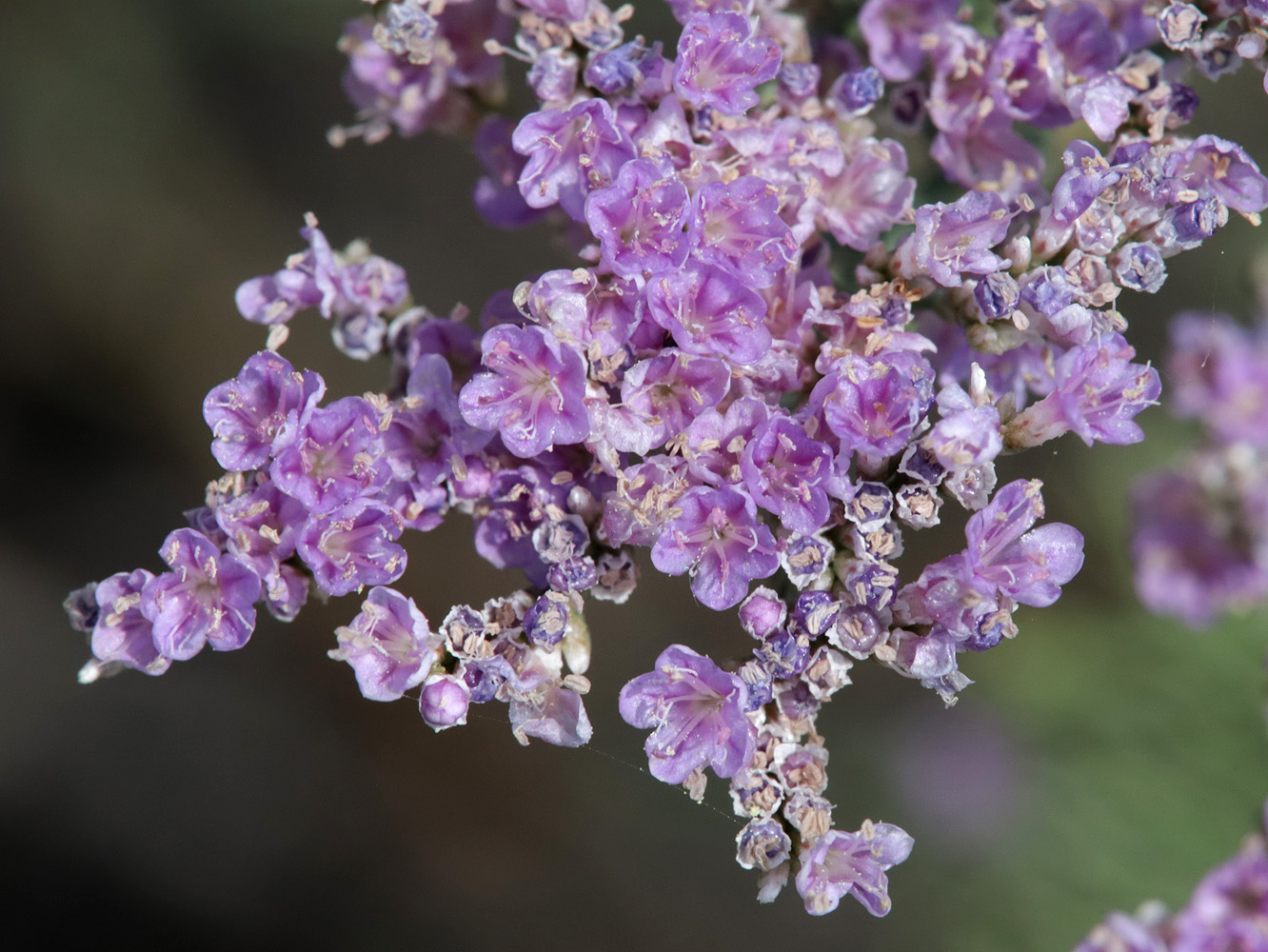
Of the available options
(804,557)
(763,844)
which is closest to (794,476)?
(804,557)

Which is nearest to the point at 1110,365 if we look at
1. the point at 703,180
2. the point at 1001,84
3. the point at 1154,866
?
the point at 1001,84

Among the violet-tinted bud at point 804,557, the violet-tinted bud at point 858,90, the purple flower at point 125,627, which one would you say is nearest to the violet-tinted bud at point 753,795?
the violet-tinted bud at point 804,557

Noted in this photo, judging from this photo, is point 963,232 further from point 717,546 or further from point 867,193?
point 717,546

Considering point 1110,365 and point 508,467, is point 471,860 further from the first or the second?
point 1110,365

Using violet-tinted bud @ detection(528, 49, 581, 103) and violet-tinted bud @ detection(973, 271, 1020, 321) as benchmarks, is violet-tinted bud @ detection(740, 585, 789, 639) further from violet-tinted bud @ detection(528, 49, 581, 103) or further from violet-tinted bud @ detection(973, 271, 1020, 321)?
violet-tinted bud @ detection(528, 49, 581, 103)

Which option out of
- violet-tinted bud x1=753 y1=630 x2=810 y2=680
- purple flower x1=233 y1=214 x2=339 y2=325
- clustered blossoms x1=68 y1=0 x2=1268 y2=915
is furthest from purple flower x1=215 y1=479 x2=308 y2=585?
violet-tinted bud x1=753 y1=630 x2=810 y2=680

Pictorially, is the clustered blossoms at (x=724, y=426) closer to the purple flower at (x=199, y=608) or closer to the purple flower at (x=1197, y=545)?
the purple flower at (x=199, y=608)

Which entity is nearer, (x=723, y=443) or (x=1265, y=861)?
(x=723, y=443)
